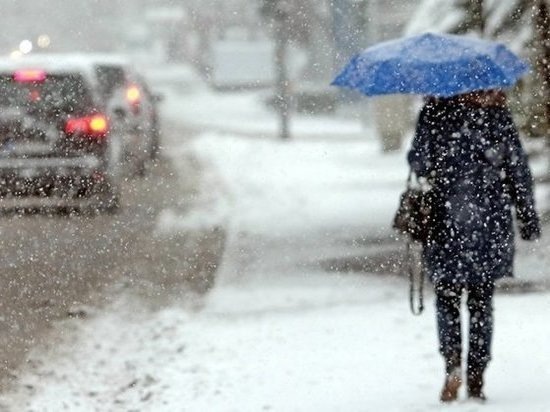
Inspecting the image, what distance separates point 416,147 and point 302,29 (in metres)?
38.5

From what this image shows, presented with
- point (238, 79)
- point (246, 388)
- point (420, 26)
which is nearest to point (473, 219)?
point (246, 388)

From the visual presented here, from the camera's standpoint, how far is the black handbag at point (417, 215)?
6.66 metres

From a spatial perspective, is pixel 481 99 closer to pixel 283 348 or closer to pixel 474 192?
pixel 474 192

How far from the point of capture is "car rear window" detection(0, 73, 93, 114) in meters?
14.5

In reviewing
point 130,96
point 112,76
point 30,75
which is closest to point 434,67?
point 30,75

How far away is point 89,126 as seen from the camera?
14.6 metres

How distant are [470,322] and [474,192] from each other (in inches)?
24.1

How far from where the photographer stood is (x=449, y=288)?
669 cm

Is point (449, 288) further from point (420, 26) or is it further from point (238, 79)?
point (238, 79)

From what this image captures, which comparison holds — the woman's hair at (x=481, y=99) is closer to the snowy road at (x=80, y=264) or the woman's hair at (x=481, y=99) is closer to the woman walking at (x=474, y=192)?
the woman walking at (x=474, y=192)

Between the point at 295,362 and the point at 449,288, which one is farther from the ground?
the point at 449,288

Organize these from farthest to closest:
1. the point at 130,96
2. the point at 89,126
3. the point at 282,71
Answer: the point at 282,71 → the point at 130,96 → the point at 89,126

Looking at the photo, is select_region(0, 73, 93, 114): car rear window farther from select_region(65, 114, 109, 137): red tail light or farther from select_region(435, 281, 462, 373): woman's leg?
select_region(435, 281, 462, 373): woman's leg

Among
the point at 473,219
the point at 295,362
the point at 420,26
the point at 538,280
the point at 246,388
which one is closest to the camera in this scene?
the point at 473,219
